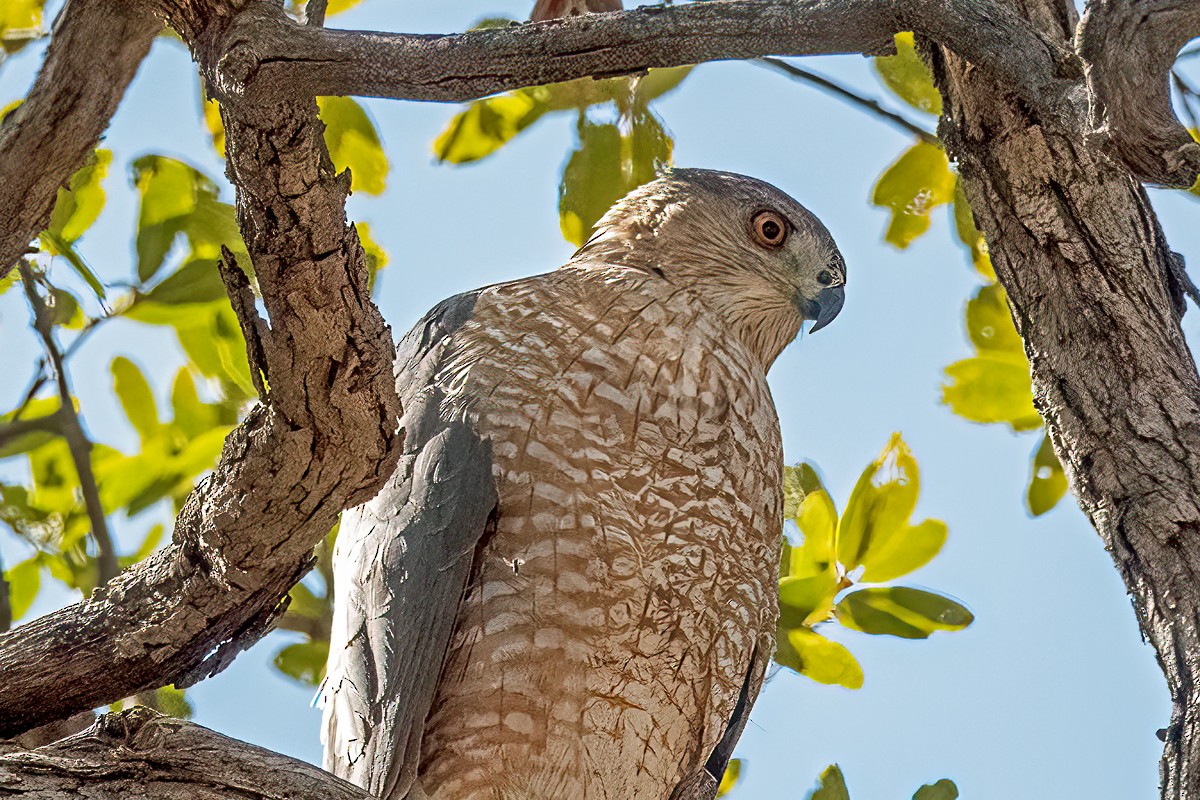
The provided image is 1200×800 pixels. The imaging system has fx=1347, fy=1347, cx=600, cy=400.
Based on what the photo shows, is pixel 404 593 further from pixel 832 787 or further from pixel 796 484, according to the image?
pixel 796 484

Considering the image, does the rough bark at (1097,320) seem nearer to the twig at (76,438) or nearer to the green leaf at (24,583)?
the twig at (76,438)

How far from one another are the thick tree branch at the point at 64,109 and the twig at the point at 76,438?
1.14 metres

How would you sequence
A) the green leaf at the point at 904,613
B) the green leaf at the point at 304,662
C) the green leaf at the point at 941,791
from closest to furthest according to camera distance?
the green leaf at the point at 941,791, the green leaf at the point at 904,613, the green leaf at the point at 304,662

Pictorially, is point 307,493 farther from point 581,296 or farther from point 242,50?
point 581,296

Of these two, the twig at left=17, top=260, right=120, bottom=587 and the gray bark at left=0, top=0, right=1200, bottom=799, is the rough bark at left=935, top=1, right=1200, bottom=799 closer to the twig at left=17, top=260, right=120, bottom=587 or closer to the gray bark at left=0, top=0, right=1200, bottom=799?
the gray bark at left=0, top=0, right=1200, bottom=799

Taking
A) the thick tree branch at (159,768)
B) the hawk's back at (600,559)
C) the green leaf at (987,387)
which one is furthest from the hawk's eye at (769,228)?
the thick tree branch at (159,768)

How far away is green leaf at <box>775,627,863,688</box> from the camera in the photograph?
3816 mm

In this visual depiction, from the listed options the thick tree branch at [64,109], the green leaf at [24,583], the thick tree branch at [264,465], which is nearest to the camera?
the thick tree branch at [264,465]

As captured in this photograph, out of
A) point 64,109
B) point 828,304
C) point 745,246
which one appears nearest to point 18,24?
point 64,109

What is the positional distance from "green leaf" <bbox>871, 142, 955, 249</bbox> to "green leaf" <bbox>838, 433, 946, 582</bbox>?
0.80m

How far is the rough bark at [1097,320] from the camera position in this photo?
2832 mm

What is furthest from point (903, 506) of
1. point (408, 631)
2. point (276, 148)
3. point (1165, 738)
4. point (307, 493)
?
point (276, 148)

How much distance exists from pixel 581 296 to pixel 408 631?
1.09 m

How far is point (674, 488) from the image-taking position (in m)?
3.08
